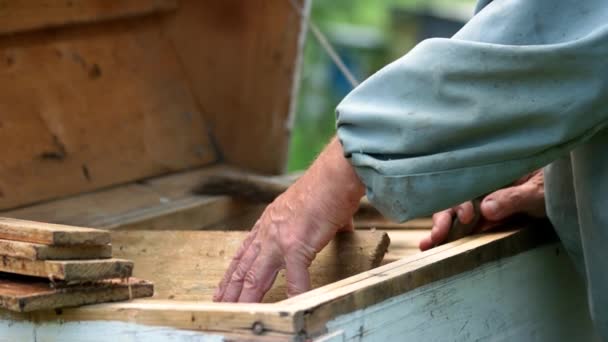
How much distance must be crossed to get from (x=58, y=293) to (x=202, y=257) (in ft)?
1.47

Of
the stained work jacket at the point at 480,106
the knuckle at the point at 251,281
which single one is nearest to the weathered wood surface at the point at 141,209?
the knuckle at the point at 251,281

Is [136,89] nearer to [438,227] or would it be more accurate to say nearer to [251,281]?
[438,227]

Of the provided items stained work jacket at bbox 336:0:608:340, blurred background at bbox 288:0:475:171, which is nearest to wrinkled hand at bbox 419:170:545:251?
stained work jacket at bbox 336:0:608:340

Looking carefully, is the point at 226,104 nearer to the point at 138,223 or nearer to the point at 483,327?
the point at 138,223

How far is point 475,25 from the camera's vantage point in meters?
1.49

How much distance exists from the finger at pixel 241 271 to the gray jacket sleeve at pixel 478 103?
0.70 feet

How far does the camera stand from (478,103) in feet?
4.72

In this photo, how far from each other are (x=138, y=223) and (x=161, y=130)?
1.57 feet

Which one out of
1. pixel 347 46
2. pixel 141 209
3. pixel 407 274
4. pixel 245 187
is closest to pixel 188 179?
pixel 245 187

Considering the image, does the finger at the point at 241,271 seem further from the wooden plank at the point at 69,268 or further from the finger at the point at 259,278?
the wooden plank at the point at 69,268

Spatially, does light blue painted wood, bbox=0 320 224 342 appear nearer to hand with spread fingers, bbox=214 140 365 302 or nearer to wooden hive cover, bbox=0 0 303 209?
hand with spread fingers, bbox=214 140 365 302

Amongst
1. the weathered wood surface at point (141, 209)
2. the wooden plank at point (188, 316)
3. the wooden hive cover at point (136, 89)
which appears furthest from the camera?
the wooden hive cover at point (136, 89)

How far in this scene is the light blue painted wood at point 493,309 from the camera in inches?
56.7

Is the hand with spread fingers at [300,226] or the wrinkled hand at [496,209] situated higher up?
the wrinkled hand at [496,209]
